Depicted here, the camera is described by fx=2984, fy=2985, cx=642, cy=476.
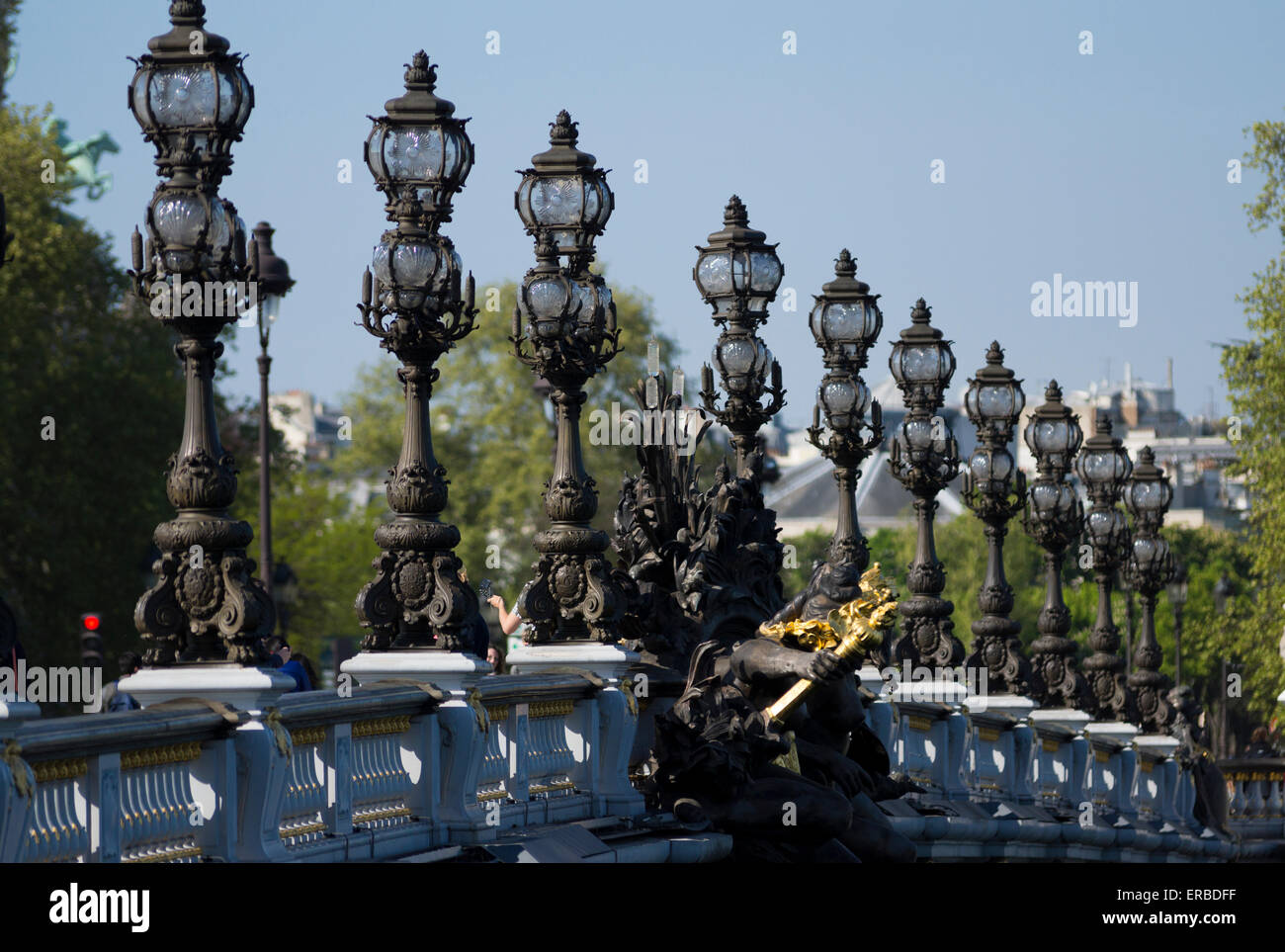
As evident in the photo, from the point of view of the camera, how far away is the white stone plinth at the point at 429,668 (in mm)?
15688

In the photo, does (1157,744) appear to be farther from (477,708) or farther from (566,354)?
(477,708)

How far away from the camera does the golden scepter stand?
16.9 metres

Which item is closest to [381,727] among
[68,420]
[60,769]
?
[60,769]

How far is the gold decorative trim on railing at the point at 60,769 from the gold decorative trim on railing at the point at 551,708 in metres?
5.69

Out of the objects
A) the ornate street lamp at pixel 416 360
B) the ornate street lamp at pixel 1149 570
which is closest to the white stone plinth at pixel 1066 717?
the ornate street lamp at pixel 1149 570

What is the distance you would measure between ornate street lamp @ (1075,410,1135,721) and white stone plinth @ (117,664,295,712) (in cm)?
2267

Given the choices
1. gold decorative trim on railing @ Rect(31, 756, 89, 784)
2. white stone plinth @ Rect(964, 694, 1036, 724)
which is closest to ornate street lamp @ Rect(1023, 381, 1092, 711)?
white stone plinth @ Rect(964, 694, 1036, 724)

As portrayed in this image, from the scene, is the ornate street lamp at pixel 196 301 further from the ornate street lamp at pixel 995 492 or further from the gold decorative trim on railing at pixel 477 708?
the ornate street lamp at pixel 995 492

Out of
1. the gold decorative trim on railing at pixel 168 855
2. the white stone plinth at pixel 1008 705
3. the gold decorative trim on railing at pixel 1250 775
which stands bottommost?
the gold decorative trim on railing at pixel 1250 775

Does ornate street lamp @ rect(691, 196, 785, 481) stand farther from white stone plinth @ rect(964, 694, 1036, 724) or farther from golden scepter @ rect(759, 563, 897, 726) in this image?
white stone plinth @ rect(964, 694, 1036, 724)

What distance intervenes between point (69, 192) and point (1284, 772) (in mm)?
29943

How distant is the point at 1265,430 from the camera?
5647 centimetres
